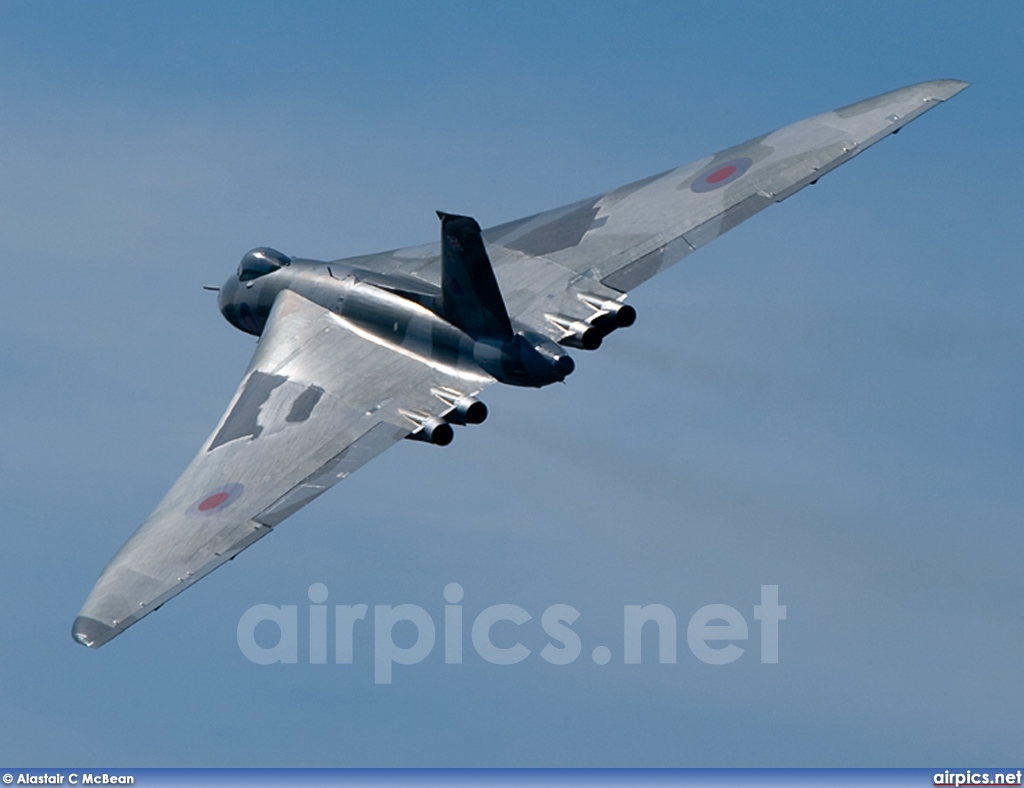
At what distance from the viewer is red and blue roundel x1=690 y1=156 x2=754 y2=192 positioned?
6912cm

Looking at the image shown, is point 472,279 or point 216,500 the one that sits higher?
point 472,279

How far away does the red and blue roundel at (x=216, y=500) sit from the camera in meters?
61.5

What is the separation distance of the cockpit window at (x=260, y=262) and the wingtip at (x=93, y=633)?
16899 mm

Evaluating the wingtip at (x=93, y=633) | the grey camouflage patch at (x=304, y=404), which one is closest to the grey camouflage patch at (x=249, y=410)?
the grey camouflage patch at (x=304, y=404)

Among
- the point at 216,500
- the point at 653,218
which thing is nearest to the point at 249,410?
the point at 216,500

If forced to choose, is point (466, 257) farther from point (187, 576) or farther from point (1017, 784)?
point (1017, 784)

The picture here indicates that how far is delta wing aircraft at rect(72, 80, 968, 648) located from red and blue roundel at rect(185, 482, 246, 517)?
0.15 ft

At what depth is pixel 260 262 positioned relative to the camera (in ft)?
236

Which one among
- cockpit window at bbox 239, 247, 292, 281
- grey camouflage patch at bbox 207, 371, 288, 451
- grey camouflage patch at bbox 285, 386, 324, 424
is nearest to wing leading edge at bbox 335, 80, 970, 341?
cockpit window at bbox 239, 247, 292, 281

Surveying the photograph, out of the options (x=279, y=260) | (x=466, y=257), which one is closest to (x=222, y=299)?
(x=279, y=260)

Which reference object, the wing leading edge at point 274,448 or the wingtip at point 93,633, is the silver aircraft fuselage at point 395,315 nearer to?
the wing leading edge at point 274,448

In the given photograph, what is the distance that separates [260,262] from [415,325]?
900 cm

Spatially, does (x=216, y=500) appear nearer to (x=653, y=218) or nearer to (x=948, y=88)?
(x=653, y=218)

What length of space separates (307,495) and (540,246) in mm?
12133
